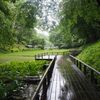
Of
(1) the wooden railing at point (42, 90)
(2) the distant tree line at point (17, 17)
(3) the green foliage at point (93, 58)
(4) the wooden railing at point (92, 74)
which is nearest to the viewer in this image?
(1) the wooden railing at point (42, 90)

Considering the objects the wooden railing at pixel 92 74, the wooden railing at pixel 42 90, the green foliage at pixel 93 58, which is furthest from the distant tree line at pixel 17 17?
the green foliage at pixel 93 58

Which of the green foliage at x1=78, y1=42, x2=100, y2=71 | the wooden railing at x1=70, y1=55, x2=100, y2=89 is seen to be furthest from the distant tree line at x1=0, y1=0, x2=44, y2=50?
the green foliage at x1=78, y1=42, x2=100, y2=71

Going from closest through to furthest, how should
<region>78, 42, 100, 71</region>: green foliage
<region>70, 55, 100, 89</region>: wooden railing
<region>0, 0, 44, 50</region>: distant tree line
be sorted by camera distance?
<region>70, 55, 100, 89</region>: wooden railing < <region>0, 0, 44, 50</region>: distant tree line < <region>78, 42, 100, 71</region>: green foliage

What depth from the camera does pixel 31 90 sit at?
12398mm

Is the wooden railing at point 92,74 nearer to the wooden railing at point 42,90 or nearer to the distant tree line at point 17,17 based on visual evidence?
the wooden railing at point 42,90

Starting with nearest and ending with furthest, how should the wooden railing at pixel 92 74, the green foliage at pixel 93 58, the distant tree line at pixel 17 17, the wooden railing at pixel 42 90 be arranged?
the wooden railing at pixel 42 90
the wooden railing at pixel 92 74
the distant tree line at pixel 17 17
the green foliage at pixel 93 58

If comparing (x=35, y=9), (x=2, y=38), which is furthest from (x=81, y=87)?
(x=2, y=38)

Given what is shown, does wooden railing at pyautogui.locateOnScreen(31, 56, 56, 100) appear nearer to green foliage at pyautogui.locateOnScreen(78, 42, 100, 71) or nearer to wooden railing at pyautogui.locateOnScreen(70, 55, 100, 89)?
wooden railing at pyautogui.locateOnScreen(70, 55, 100, 89)

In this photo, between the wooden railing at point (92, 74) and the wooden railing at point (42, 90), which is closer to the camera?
the wooden railing at point (42, 90)

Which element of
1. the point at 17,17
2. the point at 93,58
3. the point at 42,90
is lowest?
the point at 42,90

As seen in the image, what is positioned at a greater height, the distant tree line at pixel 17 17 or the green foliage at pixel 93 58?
the distant tree line at pixel 17 17

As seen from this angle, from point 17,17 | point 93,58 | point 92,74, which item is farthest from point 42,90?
point 93,58

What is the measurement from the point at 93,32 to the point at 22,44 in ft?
165

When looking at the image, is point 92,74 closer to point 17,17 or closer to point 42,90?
point 42,90
